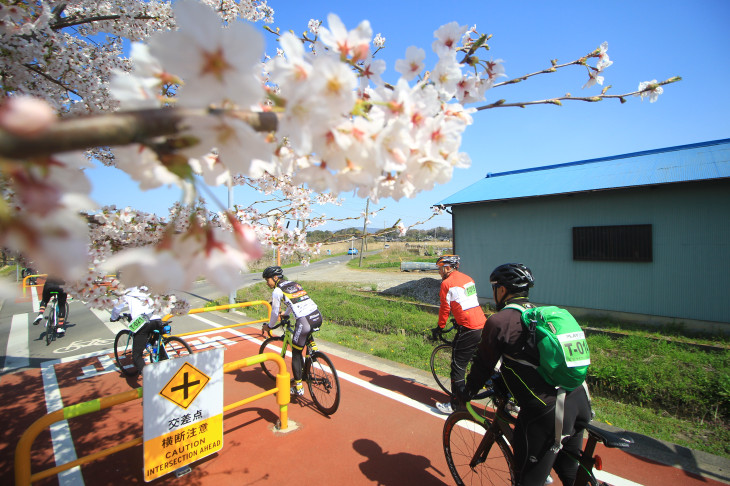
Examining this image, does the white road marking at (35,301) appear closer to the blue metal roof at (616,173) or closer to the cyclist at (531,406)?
the cyclist at (531,406)

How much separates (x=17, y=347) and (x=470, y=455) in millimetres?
10292

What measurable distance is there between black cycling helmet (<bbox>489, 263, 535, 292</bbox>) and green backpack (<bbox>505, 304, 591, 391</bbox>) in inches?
20.7

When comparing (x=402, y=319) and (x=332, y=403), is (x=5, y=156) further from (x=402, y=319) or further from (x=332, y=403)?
(x=402, y=319)

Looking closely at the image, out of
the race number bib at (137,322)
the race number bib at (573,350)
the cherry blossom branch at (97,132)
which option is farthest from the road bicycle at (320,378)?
the cherry blossom branch at (97,132)

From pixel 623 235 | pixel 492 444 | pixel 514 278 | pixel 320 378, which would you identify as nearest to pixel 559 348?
pixel 514 278

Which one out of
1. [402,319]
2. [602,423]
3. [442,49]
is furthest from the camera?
[402,319]

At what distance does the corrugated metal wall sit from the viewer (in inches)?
323

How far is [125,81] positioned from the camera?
32.2 inches

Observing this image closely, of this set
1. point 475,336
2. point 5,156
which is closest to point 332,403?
point 475,336

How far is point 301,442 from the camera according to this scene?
399 cm

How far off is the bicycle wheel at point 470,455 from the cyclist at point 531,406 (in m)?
0.37

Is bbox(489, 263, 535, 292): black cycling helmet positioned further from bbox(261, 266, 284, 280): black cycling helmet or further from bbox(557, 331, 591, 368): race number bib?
bbox(261, 266, 284, 280): black cycling helmet

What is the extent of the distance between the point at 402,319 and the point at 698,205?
25.4 ft

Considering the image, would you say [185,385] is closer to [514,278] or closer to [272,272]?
[272,272]
